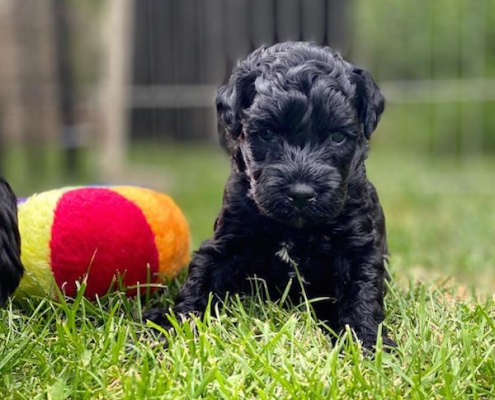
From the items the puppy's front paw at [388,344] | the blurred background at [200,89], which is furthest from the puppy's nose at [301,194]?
the blurred background at [200,89]

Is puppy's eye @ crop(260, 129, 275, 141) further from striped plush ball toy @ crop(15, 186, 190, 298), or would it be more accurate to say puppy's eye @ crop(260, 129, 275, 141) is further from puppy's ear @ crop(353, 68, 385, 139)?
striped plush ball toy @ crop(15, 186, 190, 298)

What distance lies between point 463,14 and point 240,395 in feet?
26.7

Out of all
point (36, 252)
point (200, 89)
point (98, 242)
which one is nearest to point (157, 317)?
point (98, 242)

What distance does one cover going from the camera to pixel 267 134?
2361 millimetres

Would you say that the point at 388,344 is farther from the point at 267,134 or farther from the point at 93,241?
the point at 93,241

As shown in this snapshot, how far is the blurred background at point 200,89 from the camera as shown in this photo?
7184mm

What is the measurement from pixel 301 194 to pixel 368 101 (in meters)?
0.42

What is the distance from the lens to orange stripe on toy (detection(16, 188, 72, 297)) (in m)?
2.67

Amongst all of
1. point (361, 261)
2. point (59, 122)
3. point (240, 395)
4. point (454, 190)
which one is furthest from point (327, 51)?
point (59, 122)

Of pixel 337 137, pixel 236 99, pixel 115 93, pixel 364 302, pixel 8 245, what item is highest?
pixel 236 99

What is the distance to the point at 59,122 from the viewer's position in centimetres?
779

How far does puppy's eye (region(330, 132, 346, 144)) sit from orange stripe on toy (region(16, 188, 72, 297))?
1034 mm

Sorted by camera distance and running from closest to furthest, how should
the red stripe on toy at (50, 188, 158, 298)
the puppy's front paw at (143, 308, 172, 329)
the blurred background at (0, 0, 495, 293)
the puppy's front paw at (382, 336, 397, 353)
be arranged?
the puppy's front paw at (382, 336, 397, 353), the puppy's front paw at (143, 308, 172, 329), the red stripe on toy at (50, 188, 158, 298), the blurred background at (0, 0, 495, 293)

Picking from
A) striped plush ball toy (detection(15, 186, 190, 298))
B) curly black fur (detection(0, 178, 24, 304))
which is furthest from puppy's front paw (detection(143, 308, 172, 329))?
curly black fur (detection(0, 178, 24, 304))
